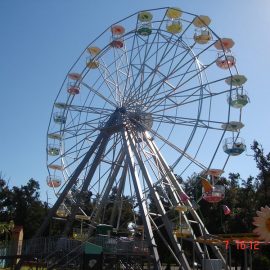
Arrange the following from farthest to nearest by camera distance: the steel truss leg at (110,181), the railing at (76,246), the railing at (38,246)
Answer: the steel truss leg at (110,181) < the railing at (38,246) < the railing at (76,246)

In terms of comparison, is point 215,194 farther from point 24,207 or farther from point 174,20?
point 24,207

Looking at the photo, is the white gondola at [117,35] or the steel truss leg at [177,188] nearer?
the steel truss leg at [177,188]

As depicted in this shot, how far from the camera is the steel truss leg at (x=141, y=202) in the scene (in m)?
23.1

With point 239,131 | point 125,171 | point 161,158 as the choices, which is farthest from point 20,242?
point 239,131

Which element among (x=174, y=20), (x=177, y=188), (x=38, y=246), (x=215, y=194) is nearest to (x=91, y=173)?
(x=38, y=246)

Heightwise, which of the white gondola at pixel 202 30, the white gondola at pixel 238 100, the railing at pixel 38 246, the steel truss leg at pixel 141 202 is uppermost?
the white gondola at pixel 202 30

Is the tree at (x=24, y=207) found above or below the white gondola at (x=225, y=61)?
below

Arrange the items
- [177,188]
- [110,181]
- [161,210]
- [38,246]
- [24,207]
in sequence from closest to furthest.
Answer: [161,210]
[177,188]
[38,246]
[110,181]
[24,207]

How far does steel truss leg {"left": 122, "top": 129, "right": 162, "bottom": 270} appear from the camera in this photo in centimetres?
2314

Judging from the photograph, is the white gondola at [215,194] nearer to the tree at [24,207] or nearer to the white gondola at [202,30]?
the white gondola at [202,30]

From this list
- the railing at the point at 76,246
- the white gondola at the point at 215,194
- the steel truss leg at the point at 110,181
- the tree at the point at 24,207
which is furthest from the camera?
the tree at the point at 24,207

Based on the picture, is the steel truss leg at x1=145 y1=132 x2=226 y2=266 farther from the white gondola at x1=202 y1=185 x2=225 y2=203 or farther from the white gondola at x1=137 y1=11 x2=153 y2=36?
the white gondola at x1=137 y1=11 x2=153 y2=36

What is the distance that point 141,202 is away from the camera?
24.8 metres

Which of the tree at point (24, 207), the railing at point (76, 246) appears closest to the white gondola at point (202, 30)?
the railing at point (76, 246)
